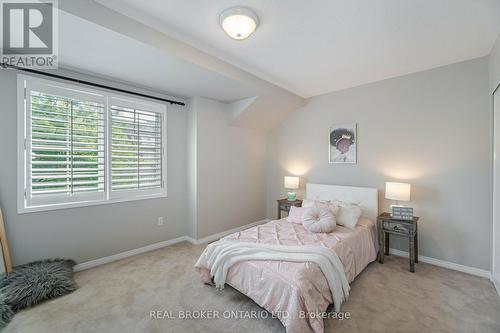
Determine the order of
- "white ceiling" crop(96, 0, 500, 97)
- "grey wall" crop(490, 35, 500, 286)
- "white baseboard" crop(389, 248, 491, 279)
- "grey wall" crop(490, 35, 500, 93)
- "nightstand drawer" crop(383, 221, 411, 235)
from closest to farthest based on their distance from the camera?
"white ceiling" crop(96, 0, 500, 97), "grey wall" crop(490, 35, 500, 93), "grey wall" crop(490, 35, 500, 286), "white baseboard" crop(389, 248, 491, 279), "nightstand drawer" crop(383, 221, 411, 235)

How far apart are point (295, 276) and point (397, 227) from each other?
1834 mm

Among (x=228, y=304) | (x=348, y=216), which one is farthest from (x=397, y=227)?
(x=228, y=304)

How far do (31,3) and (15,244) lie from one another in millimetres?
2346

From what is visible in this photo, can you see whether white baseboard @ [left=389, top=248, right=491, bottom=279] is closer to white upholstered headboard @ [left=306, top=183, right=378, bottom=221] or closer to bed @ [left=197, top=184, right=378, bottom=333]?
bed @ [left=197, top=184, right=378, bottom=333]

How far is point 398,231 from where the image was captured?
277cm

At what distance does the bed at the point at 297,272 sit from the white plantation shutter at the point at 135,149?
1.71 m

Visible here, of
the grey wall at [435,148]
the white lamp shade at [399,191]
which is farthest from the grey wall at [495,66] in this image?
the white lamp shade at [399,191]

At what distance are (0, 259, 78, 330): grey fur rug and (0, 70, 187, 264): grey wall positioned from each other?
232 mm

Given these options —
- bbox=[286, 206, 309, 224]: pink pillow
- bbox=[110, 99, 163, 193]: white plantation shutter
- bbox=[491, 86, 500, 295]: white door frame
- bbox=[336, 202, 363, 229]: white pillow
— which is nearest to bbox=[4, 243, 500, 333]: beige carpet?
bbox=[491, 86, 500, 295]: white door frame

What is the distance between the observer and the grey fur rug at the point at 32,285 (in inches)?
75.7

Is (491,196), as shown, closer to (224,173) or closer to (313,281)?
(313,281)

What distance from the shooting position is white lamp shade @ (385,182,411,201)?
2803 mm

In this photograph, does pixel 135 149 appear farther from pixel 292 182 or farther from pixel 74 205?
pixel 292 182

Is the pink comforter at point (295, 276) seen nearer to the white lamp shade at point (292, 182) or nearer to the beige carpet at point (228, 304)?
the beige carpet at point (228, 304)
